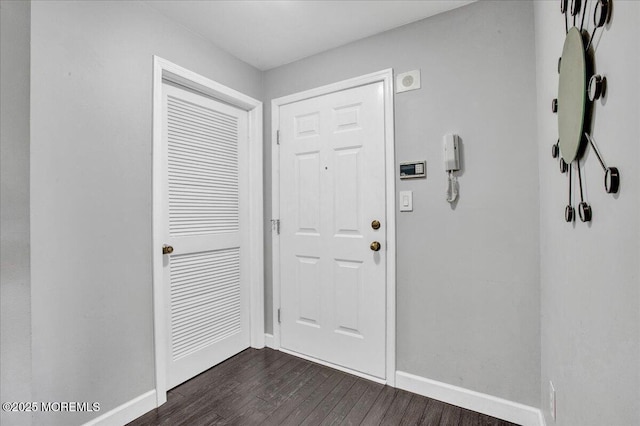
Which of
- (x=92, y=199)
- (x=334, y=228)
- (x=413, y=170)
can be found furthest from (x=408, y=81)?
(x=92, y=199)

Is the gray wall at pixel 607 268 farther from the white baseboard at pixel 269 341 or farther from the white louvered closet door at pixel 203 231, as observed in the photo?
the white louvered closet door at pixel 203 231

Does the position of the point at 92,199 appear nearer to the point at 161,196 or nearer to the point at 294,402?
the point at 161,196

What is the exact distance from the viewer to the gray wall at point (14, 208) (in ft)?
3.67

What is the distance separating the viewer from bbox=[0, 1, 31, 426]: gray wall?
3.67 ft

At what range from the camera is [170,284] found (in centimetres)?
201

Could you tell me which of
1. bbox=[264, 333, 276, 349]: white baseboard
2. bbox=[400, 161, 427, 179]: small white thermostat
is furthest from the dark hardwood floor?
bbox=[400, 161, 427, 179]: small white thermostat

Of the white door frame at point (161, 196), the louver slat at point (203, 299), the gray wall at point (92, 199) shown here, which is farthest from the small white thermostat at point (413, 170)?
the gray wall at point (92, 199)

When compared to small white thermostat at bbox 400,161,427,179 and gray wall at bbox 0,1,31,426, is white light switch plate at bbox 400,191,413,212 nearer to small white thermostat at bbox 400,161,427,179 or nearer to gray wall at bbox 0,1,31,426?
small white thermostat at bbox 400,161,427,179

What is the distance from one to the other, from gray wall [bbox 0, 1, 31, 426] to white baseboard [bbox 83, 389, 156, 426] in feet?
1.19

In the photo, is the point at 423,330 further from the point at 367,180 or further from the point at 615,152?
the point at 615,152

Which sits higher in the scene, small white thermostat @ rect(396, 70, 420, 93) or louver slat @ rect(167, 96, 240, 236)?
small white thermostat @ rect(396, 70, 420, 93)

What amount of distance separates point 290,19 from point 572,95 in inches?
68.3

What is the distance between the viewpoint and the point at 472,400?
178 cm

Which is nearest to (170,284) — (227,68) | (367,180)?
(367,180)
